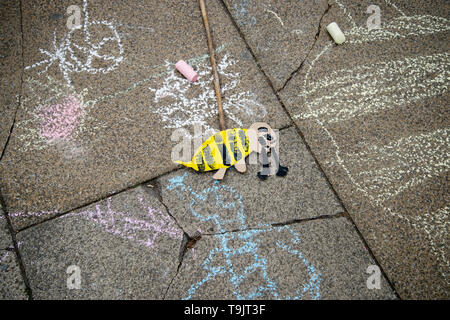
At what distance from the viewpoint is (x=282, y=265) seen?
74.9 inches

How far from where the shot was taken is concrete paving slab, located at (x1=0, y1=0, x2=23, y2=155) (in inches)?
88.8

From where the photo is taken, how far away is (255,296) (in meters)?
1.83

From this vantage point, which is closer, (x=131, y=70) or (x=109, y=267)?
(x=109, y=267)

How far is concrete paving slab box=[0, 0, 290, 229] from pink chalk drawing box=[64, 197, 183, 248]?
13cm

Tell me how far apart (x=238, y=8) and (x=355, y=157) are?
1654mm

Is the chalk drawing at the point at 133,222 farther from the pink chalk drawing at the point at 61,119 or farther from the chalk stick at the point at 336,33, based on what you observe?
the chalk stick at the point at 336,33

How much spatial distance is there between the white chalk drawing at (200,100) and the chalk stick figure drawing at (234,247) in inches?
18.9

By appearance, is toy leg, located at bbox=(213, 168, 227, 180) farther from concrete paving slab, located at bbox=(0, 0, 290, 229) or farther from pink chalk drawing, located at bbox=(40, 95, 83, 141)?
pink chalk drawing, located at bbox=(40, 95, 83, 141)

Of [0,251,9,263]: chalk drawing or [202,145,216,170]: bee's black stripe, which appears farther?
[202,145,216,170]: bee's black stripe

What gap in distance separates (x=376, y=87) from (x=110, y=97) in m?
2.12

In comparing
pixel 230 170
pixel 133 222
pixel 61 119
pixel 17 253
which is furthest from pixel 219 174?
pixel 17 253

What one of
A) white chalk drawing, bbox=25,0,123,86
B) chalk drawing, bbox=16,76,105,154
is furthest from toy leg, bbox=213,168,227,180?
white chalk drawing, bbox=25,0,123,86
